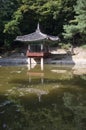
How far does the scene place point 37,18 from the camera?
38000 mm

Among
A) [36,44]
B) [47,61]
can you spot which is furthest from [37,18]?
[47,61]

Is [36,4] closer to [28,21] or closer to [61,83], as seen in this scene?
[28,21]

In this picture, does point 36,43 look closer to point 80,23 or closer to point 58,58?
point 58,58

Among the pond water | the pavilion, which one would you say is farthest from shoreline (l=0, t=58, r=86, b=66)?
the pond water

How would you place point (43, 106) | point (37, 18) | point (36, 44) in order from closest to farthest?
point (43, 106), point (36, 44), point (37, 18)

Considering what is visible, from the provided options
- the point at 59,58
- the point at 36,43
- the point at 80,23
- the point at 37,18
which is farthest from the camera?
the point at 37,18

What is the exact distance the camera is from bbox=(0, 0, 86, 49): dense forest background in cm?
3547

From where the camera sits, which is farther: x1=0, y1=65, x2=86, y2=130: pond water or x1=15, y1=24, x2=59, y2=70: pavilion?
x1=15, y1=24, x2=59, y2=70: pavilion

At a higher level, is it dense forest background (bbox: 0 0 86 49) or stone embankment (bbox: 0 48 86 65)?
dense forest background (bbox: 0 0 86 49)

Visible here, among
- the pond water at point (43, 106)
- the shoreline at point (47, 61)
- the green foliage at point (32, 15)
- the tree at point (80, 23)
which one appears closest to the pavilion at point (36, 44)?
the shoreline at point (47, 61)

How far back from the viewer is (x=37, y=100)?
12305 millimetres

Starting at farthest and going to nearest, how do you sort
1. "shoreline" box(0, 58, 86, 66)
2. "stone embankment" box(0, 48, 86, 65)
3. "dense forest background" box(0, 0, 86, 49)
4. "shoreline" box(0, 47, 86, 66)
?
"dense forest background" box(0, 0, 86, 49) < "stone embankment" box(0, 48, 86, 65) < "shoreline" box(0, 47, 86, 66) < "shoreline" box(0, 58, 86, 66)

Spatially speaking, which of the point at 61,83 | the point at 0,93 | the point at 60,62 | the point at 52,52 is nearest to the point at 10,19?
the point at 52,52

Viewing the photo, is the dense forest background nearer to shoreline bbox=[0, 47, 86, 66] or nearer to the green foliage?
the green foliage
